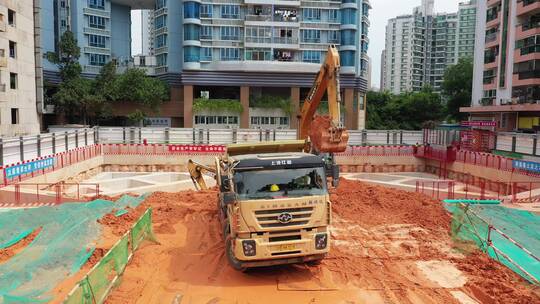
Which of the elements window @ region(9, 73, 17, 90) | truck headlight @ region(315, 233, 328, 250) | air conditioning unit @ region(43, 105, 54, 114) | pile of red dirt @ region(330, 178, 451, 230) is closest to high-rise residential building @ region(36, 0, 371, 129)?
air conditioning unit @ region(43, 105, 54, 114)

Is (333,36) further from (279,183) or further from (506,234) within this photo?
(279,183)

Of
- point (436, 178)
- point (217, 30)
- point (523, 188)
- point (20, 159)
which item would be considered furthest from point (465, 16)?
point (20, 159)

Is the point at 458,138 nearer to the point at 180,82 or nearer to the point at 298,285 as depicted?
the point at 298,285

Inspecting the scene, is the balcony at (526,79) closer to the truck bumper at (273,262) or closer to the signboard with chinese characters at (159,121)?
the signboard with chinese characters at (159,121)

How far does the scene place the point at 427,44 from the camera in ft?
406

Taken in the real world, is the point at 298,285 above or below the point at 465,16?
below

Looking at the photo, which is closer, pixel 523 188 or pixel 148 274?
pixel 148 274

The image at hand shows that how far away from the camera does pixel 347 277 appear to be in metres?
10.5

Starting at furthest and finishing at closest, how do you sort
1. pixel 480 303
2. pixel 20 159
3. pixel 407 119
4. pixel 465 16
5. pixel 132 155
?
pixel 465 16
pixel 407 119
pixel 132 155
pixel 20 159
pixel 480 303

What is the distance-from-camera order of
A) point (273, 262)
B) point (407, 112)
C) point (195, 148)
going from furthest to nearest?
point (407, 112)
point (195, 148)
point (273, 262)

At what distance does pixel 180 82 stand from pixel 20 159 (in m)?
34.0

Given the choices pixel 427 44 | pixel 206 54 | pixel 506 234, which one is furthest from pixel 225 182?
pixel 427 44

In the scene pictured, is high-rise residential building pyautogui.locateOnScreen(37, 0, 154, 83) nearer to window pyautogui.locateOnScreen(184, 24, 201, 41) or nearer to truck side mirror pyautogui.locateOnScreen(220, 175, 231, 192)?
window pyautogui.locateOnScreen(184, 24, 201, 41)

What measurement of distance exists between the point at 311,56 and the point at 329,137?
38.5 meters
